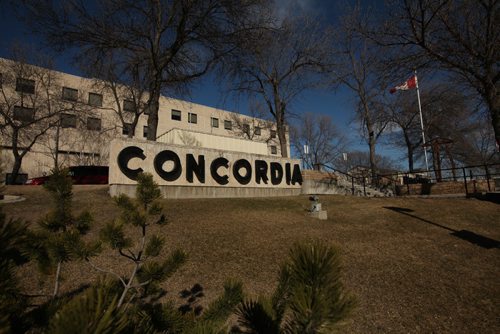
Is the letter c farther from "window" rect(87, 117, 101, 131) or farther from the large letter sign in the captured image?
"window" rect(87, 117, 101, 131)

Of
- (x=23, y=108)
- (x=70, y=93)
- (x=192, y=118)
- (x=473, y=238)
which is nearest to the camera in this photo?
(x=473, y=238)

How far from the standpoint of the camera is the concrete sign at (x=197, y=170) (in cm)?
1070

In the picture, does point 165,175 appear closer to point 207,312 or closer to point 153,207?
point 153,207

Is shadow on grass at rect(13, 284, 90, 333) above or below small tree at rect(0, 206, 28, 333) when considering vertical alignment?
below

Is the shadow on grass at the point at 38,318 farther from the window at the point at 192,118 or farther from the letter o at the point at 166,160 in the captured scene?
the window at the point at 192,118

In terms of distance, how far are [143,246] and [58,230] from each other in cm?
63

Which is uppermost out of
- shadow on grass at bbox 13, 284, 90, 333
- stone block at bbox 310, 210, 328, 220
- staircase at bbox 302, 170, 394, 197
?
staircase at bbox 302, 170, 394, 197

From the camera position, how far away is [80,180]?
18891 mm

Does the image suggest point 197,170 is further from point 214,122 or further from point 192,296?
point 214,122

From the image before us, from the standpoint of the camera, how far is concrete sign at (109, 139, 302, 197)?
10.7 m

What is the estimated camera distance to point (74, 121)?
32.2 m

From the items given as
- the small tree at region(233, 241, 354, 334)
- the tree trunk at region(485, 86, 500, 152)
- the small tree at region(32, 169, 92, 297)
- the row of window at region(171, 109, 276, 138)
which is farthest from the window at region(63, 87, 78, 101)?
the small tree at region(233, 241, 354, 334)

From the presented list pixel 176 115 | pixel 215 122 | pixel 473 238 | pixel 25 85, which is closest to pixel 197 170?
pixel 473 238

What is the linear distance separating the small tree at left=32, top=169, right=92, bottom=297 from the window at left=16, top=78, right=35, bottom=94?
2747 cm
